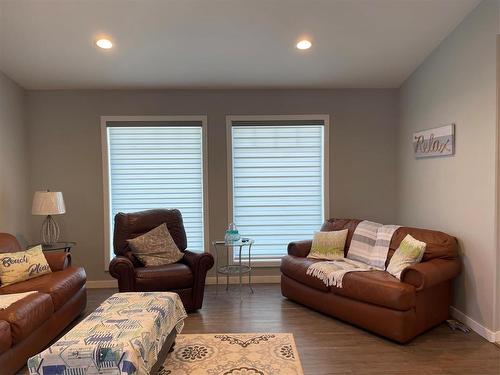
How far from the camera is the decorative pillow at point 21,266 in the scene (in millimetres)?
3293

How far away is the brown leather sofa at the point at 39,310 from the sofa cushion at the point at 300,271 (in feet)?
7.15

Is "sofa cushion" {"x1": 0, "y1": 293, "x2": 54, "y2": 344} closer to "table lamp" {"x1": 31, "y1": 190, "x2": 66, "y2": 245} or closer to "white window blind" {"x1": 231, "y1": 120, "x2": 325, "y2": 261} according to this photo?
"table lamp" {"x1": 31, "y1": 190, "x2": 66, "y2": 245}

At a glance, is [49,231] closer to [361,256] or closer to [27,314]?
[27,314]

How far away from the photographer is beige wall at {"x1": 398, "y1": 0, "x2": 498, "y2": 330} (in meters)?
3.10

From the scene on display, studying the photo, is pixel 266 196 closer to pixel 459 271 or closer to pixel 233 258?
pixel 233 258

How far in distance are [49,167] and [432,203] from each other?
4.68 m

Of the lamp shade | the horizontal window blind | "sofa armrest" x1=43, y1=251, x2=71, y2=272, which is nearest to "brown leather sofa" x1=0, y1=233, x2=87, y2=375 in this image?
"sofa armrest" x1=43, y1=251, x2=71, y2=272

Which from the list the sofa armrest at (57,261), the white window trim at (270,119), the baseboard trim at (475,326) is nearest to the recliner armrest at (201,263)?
the white window trim at (270,119)

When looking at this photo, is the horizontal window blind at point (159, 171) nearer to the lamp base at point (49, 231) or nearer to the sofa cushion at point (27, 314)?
the lamp base at point (49, 231)

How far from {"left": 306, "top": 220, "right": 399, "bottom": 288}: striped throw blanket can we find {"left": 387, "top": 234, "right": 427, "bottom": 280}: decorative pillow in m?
0.25

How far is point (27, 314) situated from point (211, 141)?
288 cm

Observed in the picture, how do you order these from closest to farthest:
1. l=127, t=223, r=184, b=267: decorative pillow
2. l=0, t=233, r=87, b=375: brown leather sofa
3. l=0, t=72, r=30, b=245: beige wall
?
1. l=0, t=233, r=87, b=375: brown leather sofa
2. l=127, t=223, r=184, b=267: decorative pillow
3. l=0, t=72, r=30, b=245: beige wall

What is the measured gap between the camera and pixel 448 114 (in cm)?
369

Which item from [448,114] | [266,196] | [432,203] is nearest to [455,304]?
[432,203]
